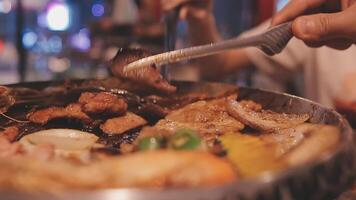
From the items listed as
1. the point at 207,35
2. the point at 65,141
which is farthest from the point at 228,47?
the point at 207,35

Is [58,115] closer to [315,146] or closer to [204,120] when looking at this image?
[204,120]

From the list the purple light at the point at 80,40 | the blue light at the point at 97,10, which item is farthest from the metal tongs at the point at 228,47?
the purple light at the point at 80,40

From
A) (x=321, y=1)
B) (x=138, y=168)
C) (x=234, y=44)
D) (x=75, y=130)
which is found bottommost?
(x=75, y=130)

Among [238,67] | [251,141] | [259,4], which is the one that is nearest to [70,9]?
[259,4]

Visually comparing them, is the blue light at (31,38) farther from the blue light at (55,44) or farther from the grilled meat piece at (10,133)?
the grilled meat piece at (10,133)

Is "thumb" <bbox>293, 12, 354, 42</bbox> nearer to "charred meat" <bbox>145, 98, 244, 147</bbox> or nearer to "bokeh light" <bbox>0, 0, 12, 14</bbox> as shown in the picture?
"charred meat" <bbox>145, 98, 244, 147</bbox>

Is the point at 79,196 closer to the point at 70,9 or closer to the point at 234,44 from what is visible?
the point at 234,44

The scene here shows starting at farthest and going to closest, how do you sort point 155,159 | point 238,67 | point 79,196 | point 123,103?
point 238,67, point 123,103, point 155,159, point 79,196
